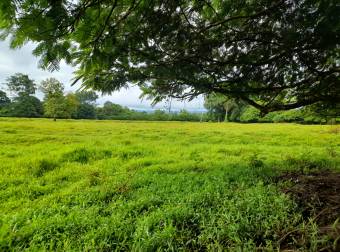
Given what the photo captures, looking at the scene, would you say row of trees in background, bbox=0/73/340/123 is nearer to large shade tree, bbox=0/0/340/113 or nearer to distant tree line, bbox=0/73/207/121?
distant tree line, bbox=0/73/207/121

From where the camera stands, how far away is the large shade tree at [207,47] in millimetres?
2803

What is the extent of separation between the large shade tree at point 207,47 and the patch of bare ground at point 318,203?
1.42 m

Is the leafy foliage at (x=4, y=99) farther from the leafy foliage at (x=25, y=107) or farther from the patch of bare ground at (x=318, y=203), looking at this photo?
the patch of bare ground at (x=318, y=203)

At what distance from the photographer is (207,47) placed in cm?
374

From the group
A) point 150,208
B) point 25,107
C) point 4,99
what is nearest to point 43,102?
point 25,107

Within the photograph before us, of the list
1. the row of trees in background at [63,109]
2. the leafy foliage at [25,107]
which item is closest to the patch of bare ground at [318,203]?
the row of trees in background at [63,109]

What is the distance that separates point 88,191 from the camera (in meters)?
5.17

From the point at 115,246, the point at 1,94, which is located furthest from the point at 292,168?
the point at 1,94

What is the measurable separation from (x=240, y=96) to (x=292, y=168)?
131 inches

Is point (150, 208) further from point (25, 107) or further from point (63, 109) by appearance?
A: point (25, 107)

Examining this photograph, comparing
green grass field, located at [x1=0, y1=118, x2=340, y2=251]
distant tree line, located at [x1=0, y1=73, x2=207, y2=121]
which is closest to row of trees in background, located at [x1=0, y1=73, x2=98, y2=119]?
distant tree line, located at [x1=0, y1=73, x2=207, y2=121]

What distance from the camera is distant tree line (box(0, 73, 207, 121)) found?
42.7 meters

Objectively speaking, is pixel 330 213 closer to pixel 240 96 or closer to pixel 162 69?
pixel 240 96

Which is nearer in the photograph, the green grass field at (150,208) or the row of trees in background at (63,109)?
the green grass field at (150,208)
